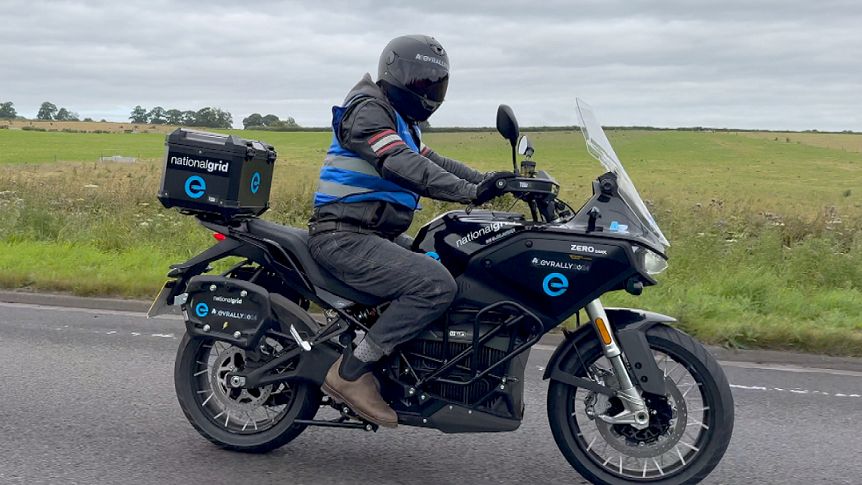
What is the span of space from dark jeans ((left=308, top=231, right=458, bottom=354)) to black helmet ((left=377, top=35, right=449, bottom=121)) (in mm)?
684

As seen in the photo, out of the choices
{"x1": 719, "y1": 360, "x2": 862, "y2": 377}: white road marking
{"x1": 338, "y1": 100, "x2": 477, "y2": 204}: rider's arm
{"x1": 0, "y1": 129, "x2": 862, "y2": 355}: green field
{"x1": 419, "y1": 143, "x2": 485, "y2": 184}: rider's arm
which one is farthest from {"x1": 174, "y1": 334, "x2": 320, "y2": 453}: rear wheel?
{"x1": 719, "y1": 360, "x2": 862, "y2": 377}: white road marking

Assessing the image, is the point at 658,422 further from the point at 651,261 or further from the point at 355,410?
the point at 355,410

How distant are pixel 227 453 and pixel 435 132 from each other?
203cm

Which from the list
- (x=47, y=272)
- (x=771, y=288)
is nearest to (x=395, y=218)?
(x=771, y=288)

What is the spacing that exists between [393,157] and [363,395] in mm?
1157

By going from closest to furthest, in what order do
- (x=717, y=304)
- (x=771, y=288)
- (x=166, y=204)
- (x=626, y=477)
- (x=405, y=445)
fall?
(x=626, y=477) → (x=166, y=204) → (x=405, y=445) → (x=717, y=304) → (x=771, y=288)

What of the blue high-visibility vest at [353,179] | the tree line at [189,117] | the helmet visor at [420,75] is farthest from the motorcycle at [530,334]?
the tree line at [189,117]

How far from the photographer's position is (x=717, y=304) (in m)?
8.61

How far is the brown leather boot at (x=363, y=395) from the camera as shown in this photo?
446 centimetres

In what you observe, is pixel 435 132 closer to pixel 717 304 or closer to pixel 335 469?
pixel 335 469

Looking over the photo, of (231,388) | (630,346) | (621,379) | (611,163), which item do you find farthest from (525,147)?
(231,388)

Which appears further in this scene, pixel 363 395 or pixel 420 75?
pixel 363 395

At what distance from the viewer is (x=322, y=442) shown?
203 inches

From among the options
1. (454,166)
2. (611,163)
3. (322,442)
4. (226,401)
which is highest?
(611,163)
